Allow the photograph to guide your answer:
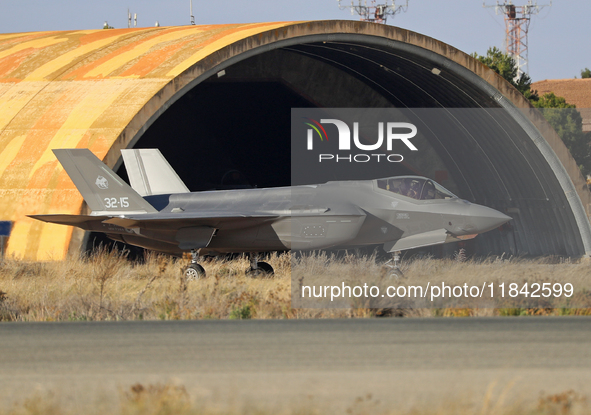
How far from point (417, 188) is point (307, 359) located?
878cm

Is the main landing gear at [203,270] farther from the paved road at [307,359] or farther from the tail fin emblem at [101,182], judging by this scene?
the paved road at [307,359]

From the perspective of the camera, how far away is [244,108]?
→ 1093 inches

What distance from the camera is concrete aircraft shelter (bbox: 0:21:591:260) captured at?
17.7 meters

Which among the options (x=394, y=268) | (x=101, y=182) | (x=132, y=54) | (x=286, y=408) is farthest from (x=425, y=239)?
(x=132, y=54)

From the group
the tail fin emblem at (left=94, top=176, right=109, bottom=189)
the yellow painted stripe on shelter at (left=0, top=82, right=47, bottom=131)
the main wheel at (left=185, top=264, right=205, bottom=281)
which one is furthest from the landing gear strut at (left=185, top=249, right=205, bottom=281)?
the yellow painted stripe on shelter at (left=0, top=82, right=47, bottom=131)

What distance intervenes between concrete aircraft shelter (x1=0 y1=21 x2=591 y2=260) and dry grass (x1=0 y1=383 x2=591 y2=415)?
11.5m

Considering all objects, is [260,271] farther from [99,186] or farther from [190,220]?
[99,186]

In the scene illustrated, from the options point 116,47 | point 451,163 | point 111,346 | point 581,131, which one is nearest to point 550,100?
point 581,131

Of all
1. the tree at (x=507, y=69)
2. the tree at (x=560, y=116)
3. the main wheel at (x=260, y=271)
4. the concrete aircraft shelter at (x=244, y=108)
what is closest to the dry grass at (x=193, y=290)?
the main wheel at (x=260, y=271)

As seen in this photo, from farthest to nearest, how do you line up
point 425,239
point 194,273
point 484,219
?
point 194,273 → point 425,239 → point 484,219

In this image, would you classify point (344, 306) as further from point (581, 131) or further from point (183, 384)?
point (581, 131)

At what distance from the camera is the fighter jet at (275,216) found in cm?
1498

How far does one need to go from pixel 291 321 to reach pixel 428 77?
52.7ft

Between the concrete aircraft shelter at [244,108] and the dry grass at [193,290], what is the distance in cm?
157
